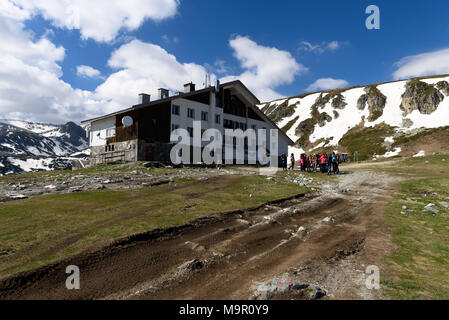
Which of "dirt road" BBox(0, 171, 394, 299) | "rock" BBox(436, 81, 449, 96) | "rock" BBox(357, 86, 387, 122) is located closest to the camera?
"dirt road" BBox(0, 171, 394, 299)

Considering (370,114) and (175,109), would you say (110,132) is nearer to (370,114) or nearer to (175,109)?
(175,109)

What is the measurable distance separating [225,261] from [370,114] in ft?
357

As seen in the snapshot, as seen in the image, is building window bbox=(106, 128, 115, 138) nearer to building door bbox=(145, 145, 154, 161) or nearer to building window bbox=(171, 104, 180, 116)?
building door bbox=(145, 145, 154, 161)

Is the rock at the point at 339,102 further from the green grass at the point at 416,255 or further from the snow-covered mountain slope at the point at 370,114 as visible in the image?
the green grass at the point at 416,255

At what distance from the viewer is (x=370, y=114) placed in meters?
97.2

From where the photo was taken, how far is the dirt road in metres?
4.93

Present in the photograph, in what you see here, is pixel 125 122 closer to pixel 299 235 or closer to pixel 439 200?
pixel 299 235

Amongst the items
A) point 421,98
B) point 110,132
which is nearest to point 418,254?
point 110,132

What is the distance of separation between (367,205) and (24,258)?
45.3ft

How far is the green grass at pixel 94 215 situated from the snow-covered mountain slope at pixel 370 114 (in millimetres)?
69103

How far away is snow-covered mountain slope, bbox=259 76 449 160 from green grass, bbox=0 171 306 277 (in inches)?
2721

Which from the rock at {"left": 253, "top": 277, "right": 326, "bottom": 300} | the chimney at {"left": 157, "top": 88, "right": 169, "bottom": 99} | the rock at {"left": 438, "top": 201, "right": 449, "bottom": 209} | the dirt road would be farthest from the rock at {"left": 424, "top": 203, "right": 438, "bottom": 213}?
the chimney at {"left": 157, "top": 88, "right": 169, "bottom": 99}

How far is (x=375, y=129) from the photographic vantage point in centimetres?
8606

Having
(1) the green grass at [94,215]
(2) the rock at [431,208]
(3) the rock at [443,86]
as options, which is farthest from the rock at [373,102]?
(1) the green grass at [94,215]
